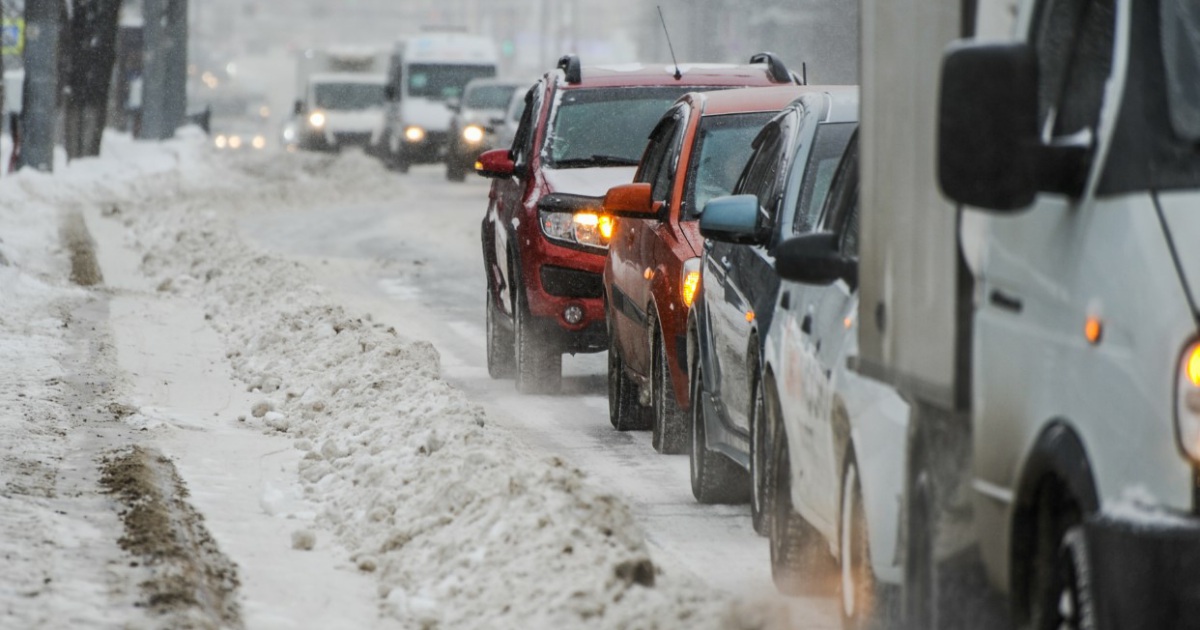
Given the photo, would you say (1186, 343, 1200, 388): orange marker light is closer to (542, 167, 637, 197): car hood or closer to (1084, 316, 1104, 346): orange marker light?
(1084, 316, 1104, 346): orange marker light

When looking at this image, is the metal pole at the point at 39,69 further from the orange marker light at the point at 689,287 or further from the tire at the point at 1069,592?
the tire at the point at 1069,592

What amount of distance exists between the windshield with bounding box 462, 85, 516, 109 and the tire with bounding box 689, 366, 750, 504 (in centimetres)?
3267

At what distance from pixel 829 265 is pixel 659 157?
457cm

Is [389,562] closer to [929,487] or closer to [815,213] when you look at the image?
[815,213]

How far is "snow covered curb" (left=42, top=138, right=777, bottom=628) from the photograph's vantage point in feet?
19.1

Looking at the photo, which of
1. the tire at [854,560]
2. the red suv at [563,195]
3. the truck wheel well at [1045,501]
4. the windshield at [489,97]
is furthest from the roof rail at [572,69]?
the windshield at [489,97]

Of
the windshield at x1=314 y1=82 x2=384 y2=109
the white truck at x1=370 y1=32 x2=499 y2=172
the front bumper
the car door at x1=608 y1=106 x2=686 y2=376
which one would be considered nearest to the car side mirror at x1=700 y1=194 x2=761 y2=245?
the car door at x1=608 y1=106 x2=686 y2=376

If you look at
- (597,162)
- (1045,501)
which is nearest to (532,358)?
(597,162)

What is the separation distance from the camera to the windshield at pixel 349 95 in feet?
171

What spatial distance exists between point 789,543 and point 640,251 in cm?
356

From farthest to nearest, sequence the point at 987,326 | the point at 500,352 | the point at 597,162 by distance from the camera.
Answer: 1. the point at 500,352
2. the point at 597,162
3. the point at 987,326

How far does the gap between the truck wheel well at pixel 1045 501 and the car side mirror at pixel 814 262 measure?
5.17 ft

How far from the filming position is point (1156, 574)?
3.56 m

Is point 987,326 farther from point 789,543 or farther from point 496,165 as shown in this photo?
point 496,165
